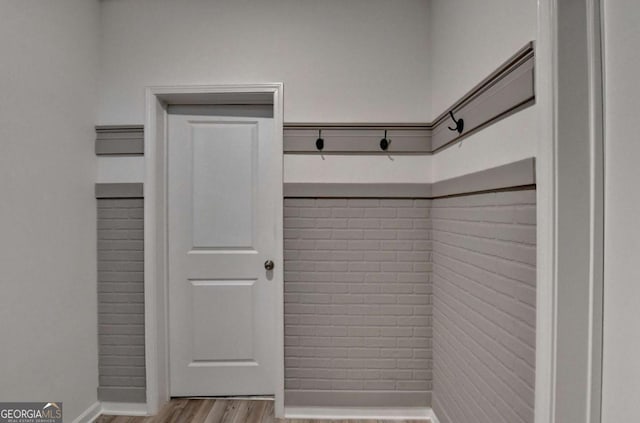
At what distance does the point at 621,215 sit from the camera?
1.01 meters

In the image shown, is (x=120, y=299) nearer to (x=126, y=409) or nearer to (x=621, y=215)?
(x=126, y=409)

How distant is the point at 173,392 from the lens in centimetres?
250

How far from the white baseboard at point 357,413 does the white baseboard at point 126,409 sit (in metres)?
0.85

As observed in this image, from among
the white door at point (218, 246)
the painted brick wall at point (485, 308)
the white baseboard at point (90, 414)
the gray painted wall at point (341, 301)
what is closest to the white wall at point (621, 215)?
the painted brick wall at point (485, 308)

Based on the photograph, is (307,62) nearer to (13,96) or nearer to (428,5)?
(428,5)

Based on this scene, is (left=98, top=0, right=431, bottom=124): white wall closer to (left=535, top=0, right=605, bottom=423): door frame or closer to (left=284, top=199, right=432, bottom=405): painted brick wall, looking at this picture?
(left=284, top=199, right=432, bottom=405): painted brick wall

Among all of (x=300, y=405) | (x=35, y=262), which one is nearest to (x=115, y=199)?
(x=35, y=262)

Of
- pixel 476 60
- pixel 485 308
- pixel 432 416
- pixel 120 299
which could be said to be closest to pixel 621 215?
pixel 485 308

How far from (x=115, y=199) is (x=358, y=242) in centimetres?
147

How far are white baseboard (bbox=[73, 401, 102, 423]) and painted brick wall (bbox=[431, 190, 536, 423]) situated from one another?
77.4 inches

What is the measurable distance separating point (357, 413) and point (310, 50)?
2.14 meters

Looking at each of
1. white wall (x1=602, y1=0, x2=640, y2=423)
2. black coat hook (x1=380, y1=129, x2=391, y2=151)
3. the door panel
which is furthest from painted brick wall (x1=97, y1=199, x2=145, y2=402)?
white wall (x1=602, y1=0, x2=640, y2=423)

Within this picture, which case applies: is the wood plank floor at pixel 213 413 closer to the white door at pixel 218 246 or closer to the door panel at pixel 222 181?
the white door at pixel 218 246

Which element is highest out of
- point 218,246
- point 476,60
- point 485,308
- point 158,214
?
point 476,60
